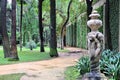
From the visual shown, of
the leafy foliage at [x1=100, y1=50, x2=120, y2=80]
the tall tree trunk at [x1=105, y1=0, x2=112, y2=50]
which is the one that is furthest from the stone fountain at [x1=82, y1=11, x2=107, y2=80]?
the tall tree trunk at [x1=105, y1=0, x2=112, y2=50]

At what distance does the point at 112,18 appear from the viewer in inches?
786

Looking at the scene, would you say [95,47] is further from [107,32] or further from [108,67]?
[107,32]

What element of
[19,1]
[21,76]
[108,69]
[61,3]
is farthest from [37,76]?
[61,3]

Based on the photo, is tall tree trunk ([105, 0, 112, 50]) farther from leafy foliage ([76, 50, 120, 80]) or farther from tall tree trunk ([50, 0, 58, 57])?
leafy foliage ([76, 50, 120, 80])

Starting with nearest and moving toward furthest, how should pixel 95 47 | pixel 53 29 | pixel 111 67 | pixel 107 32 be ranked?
pixel 95 47 < pixel 111 67 < pixel 107 32 < pixel 53 29

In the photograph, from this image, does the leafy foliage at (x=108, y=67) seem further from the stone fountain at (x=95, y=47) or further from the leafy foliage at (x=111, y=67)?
the stone fountain at (x=95, y=47)

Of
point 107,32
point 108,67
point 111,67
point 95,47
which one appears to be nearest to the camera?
point 95,47

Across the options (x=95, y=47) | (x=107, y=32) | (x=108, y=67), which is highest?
(x=95, y=47)

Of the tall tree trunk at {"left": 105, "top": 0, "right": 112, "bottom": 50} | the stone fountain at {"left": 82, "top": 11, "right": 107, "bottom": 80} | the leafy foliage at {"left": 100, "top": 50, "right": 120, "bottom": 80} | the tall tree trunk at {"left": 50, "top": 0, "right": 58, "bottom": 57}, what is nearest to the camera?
the stone fountain at {"left": 82, "top": 11, "right": 107, "bottom": 80}

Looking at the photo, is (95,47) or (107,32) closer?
(95,47)

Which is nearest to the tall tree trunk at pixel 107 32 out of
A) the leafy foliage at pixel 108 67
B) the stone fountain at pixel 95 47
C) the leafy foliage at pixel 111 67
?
the leafy foliage at pixel 108 67

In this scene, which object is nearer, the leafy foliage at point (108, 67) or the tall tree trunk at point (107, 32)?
the leafy foliage at point (108, 67)

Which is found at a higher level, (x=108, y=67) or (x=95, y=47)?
(x=95, y=47)

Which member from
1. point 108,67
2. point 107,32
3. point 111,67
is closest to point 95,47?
point 111,67
